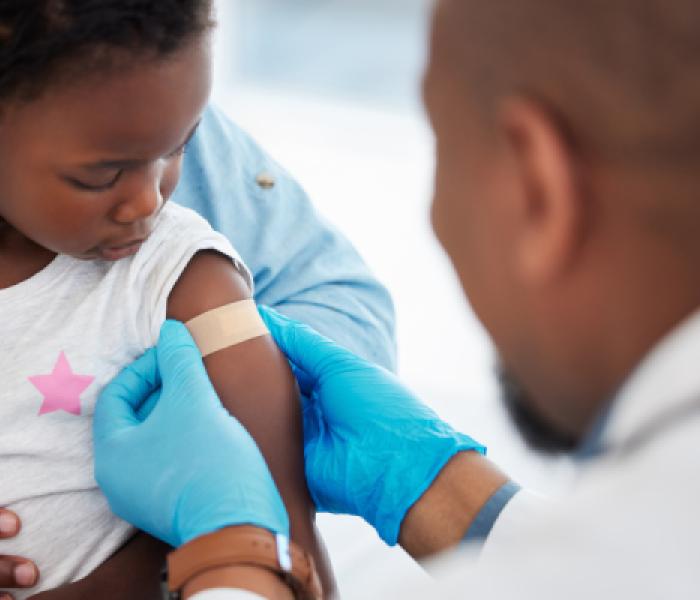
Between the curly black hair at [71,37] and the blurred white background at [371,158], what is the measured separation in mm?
277

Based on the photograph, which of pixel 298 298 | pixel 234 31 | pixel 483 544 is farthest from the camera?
pixel 234 31

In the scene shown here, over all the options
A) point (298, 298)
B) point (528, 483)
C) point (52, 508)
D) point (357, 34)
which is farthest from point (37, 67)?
point (357, 34)

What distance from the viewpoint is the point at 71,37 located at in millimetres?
907

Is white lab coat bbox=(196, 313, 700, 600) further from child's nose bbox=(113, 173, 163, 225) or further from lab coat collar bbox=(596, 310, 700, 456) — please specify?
child's nose bbox=(113, 173, 163, 225)

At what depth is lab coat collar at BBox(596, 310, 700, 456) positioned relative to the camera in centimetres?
56

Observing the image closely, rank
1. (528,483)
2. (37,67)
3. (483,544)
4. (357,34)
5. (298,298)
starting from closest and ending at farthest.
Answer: (37,67) < (483,544) < (298,298) < (528,483) < (357,34)

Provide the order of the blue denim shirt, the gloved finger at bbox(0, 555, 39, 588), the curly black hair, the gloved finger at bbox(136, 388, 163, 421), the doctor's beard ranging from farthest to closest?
the blue denim shirt < the gloved finger at bbox(136, 388, 163, 421) < the gloved finger at bbox(0, 555, 39, 588) < the curly black hair < the doctor's beard

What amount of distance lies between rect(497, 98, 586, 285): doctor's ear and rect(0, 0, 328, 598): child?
45 centimetres

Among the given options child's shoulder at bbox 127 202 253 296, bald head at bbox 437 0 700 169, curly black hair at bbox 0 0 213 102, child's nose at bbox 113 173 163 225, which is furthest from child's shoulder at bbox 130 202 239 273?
bald head at bbox 437 0 700 169

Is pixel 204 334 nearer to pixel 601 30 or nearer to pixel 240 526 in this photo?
pixel 240 526

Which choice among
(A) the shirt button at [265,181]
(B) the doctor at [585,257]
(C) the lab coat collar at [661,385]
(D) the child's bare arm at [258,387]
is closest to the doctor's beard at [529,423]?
(B) the doctor at [585,257]

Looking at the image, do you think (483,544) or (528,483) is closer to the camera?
(483,544)

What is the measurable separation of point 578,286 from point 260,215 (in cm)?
91

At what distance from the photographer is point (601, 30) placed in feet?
1.95
